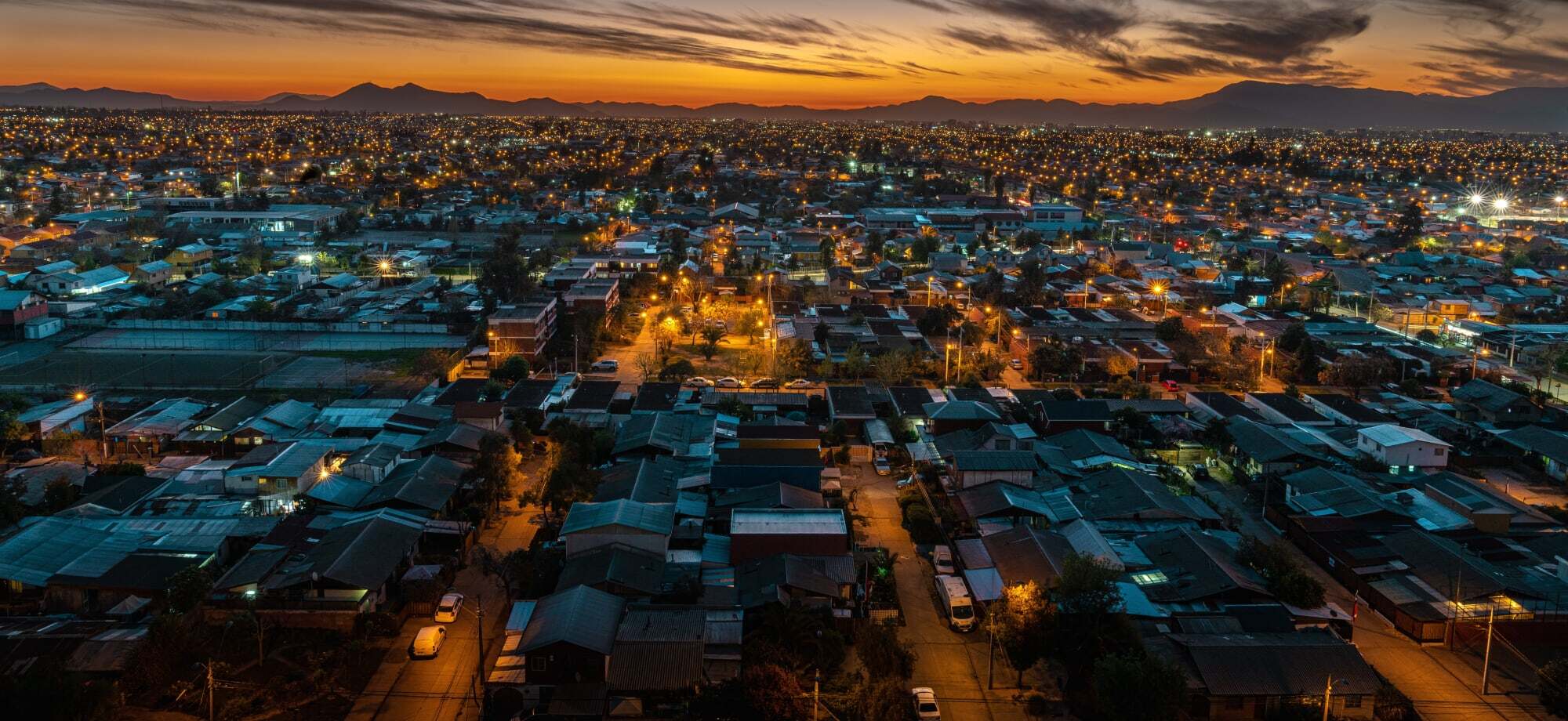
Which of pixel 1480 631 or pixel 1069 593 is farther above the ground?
pixel 1069 593

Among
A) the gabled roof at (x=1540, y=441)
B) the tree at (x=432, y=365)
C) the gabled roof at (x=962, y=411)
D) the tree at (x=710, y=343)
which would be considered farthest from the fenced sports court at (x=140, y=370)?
the gabled roof at (x=1540, y=441)

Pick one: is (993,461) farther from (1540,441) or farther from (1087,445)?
(1540,441)

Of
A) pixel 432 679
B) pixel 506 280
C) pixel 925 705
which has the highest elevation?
pixel 506 280

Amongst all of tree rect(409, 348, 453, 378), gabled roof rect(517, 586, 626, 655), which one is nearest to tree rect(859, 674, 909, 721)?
gabled roof rect(517, 586, 626, 655)

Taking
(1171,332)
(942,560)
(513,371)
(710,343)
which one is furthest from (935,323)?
(942,560)

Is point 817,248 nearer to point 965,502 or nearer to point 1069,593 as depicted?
point 965,502

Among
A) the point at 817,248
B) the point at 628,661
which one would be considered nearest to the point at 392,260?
the point at 817,248
